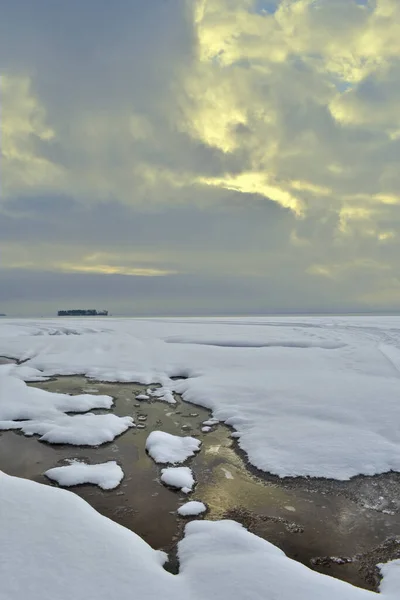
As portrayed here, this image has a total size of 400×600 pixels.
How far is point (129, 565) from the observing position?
4348 mm

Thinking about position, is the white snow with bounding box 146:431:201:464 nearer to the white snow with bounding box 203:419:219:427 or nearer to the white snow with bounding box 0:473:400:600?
the white snow with bounding box 203:419:219:427

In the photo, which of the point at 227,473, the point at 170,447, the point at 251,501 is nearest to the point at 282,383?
the point at 170,447

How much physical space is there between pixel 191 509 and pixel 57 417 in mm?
5672

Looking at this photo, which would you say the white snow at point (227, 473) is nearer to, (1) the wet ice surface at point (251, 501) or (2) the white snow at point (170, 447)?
(1) the wet ice surface at point (251, 501)

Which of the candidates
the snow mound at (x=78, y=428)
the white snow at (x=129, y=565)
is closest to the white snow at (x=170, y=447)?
the snow mound at (x=78, y=428)

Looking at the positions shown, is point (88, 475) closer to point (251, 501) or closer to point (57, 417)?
point (251, 501)

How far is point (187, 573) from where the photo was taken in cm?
442

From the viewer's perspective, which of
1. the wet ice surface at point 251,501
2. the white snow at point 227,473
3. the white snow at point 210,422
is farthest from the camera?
the white snow at point 210,422

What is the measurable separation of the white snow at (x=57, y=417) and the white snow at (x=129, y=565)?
3.75 metres

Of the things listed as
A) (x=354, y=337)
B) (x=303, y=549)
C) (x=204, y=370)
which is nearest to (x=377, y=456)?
(x=303, y=549)

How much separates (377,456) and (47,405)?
8.68 meters

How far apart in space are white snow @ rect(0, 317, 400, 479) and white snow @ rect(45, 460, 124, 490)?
2784 mm

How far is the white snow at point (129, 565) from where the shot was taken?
3.92 meters

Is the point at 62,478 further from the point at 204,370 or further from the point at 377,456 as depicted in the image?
the point at 204,370
